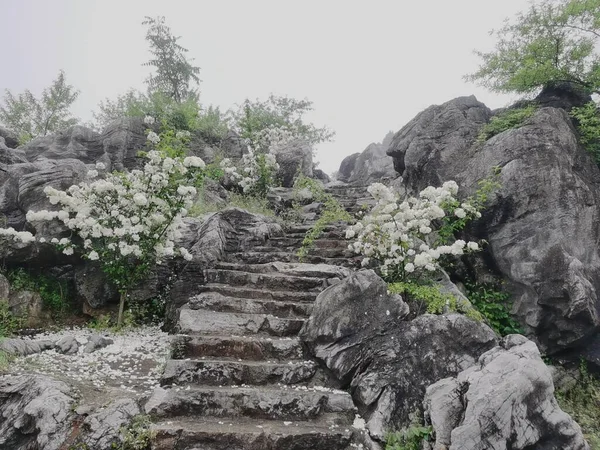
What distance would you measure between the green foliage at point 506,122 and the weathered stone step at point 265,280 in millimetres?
5442

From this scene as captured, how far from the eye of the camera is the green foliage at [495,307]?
22.9 feet

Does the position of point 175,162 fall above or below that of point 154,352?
above

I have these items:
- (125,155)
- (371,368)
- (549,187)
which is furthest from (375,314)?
(125,155)

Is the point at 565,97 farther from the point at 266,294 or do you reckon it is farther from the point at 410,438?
the point at 410,438

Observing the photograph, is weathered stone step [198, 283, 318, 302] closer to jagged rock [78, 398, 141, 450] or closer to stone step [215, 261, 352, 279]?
stone step [215, 261, 352, 279]

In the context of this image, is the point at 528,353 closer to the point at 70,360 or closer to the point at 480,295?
the point at 480,295

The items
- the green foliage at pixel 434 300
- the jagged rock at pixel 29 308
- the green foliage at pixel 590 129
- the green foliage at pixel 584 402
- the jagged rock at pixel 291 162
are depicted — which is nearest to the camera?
the green foliage at pixel 434 300

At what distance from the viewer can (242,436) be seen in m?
3.85

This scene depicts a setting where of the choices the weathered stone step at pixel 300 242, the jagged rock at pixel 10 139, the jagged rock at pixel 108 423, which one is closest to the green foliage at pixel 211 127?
the jagged rock at pixel 10 139

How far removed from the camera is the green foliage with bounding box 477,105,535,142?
8329 mm

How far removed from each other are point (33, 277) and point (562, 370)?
425 inches

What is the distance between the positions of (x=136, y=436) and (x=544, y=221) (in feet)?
24.9

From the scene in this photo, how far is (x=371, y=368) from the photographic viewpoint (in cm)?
476

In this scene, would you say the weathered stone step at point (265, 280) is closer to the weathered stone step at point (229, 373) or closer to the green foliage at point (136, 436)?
the weathered stone step at point (229, 373)
